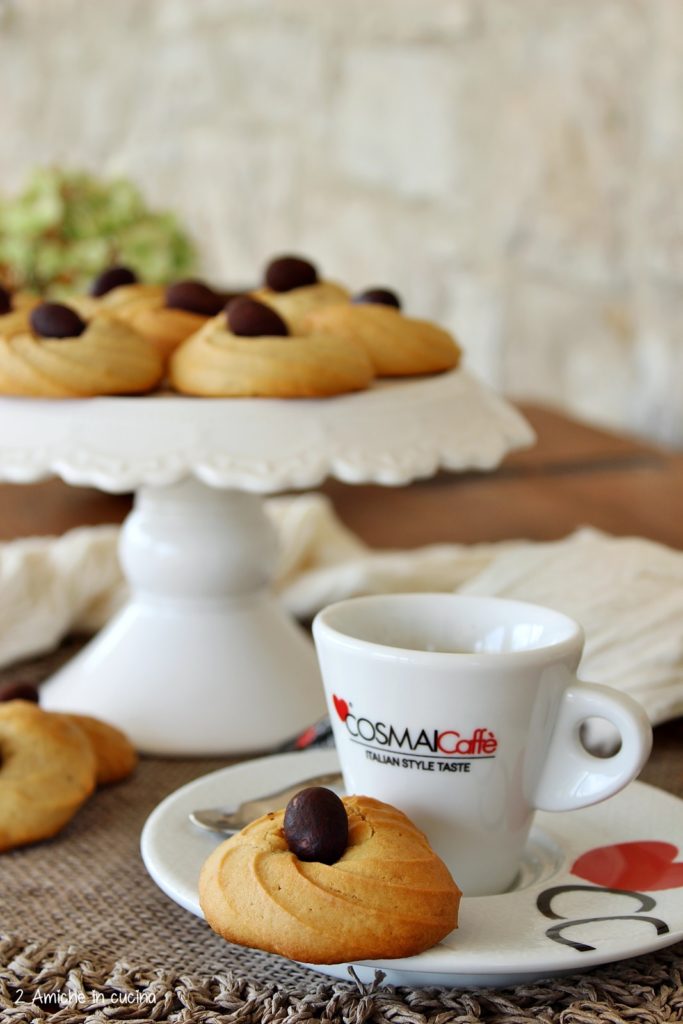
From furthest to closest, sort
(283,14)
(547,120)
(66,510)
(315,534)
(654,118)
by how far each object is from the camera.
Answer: (283,14), (547,120), (654,118), (66,510), (315,534)

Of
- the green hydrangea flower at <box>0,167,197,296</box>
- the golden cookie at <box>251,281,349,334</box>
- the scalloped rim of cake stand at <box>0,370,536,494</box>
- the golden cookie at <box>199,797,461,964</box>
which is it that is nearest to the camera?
the golden cookie at <box>199,797,461,964</box>

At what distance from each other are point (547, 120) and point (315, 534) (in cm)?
102

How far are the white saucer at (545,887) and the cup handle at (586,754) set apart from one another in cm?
3

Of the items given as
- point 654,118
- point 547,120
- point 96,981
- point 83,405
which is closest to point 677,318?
point 654,118

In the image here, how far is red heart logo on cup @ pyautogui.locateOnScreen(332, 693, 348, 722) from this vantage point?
0.47m

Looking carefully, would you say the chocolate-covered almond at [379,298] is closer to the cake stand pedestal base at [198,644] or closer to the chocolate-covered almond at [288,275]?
the chocolate-covered almond at [288,275]

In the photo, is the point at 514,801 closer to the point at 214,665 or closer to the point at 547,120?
the point at 214,665

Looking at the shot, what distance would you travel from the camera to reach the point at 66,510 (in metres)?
1.16

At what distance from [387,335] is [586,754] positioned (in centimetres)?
31

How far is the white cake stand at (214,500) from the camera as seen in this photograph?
0.61m

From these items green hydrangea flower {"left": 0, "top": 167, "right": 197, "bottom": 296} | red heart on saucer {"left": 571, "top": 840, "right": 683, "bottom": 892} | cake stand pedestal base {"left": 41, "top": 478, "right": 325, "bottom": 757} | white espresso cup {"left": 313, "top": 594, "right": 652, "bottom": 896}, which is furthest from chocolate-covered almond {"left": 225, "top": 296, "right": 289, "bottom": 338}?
green hydrangea flower {"left": 0, "top": 167, "right": 197, "bottom": 296}

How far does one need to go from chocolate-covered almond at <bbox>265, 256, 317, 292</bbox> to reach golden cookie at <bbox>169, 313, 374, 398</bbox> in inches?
4.0

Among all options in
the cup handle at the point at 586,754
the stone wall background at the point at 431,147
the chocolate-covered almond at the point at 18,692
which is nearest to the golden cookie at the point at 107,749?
the chocolate-covered almond at the point at 18,692

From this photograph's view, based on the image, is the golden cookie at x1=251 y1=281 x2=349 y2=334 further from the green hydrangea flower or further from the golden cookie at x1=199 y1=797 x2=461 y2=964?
the green hydrangea flower
